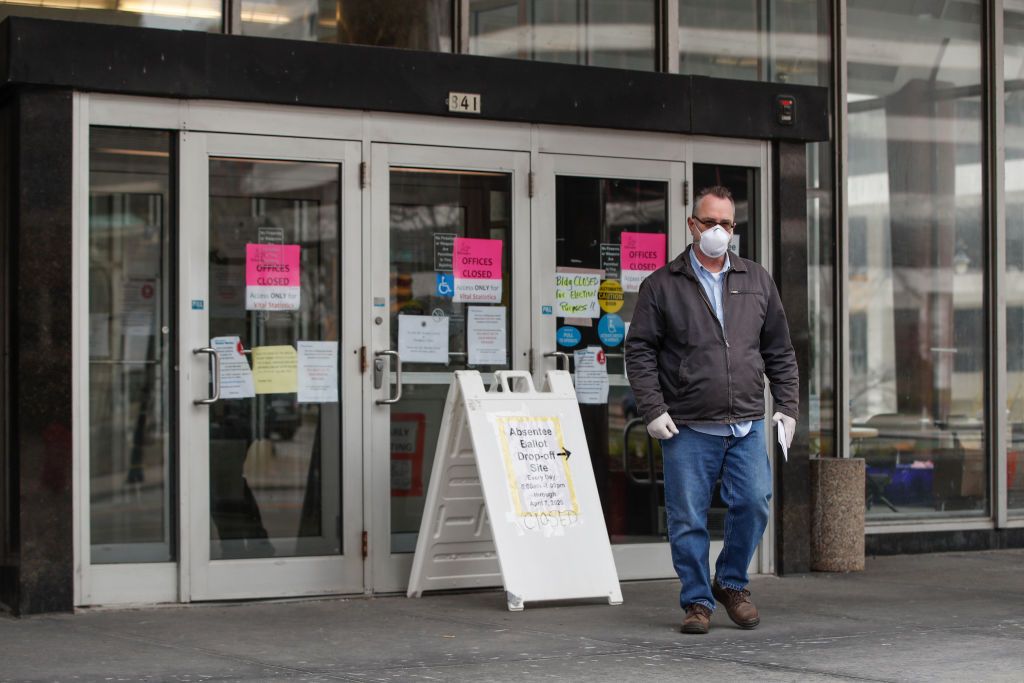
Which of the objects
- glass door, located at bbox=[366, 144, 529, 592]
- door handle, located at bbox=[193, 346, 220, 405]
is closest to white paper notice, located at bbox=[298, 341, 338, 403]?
glass door, located at bbox=[366, 144, 529, 592]

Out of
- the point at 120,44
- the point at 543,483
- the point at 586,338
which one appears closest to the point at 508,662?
the point at 543,483

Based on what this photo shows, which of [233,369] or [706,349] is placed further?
[233,369]

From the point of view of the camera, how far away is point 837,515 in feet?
29.2

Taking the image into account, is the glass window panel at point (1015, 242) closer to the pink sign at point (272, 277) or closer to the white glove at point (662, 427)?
the white glove at point (662, 427)

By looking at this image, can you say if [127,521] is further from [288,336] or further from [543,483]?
[543,483]

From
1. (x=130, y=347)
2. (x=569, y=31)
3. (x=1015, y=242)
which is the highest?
(x=569, y=31)

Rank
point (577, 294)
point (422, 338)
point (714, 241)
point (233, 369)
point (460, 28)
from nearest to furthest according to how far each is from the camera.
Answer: point (714, 241)
point (233, 369)
point (422, 338)
point (577, 294)
point (460, 28)

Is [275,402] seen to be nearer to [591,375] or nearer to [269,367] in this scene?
[269,367]

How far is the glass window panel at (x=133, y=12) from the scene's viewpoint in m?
7.68

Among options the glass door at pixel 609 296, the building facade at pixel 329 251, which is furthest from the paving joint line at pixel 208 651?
the glass door at pixel 609 296

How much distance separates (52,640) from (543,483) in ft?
7.56

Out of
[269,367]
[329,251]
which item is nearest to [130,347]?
[269,367]

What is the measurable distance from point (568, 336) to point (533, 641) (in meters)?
2.27

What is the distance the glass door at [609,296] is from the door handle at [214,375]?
1674 millimetres
